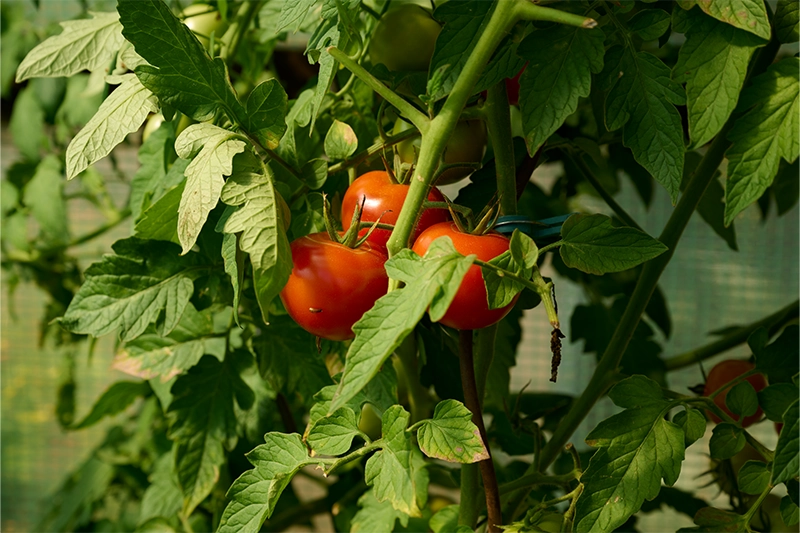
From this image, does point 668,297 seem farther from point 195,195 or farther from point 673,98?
point 195,195

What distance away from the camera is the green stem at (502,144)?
361 millimetres

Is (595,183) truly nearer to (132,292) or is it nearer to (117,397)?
(132,292)

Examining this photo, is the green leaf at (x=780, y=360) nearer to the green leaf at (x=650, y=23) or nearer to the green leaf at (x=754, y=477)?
the green leaf at (x=754, y=477)

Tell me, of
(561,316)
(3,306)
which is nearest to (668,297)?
(561,316)

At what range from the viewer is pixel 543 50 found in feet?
1.06

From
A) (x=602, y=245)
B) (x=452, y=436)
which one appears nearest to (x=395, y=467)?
(x=452, y=436)

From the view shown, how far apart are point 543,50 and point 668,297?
1105 mm

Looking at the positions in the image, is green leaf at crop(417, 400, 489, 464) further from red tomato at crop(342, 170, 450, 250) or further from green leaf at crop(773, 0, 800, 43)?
green leaf at crop(773, 0, 800, 43)

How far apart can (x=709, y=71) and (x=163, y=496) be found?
0.52 meters

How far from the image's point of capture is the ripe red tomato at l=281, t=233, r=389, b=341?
330mm

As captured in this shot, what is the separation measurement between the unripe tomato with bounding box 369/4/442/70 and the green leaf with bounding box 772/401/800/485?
0.90ft

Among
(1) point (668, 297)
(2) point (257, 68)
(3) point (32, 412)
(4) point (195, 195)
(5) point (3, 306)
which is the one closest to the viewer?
(4) point (195, 195)

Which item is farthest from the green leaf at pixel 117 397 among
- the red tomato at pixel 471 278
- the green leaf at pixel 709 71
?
the green leaf at pixel 709 71

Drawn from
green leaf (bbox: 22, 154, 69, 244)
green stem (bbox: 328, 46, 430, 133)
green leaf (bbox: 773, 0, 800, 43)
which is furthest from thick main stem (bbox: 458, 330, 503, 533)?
green leaf (bbox: 22, 154, 69, 244)
